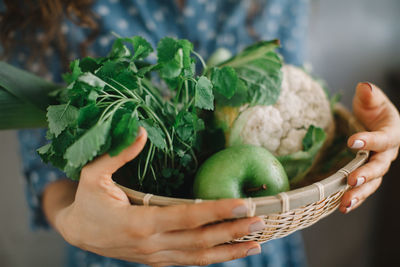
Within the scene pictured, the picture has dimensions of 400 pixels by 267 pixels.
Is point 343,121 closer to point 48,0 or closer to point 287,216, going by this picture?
point 287,216

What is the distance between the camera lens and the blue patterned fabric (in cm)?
86

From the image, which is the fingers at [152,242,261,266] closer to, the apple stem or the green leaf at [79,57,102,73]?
the apple stem

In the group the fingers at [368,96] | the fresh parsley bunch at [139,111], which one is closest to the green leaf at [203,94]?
the fresh parsley bunch at [139,111]

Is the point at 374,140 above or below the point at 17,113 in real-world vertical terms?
below

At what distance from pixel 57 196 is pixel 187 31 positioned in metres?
0.54

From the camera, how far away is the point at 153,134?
0.47 metres

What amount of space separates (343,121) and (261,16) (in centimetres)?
40

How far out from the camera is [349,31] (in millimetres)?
1408

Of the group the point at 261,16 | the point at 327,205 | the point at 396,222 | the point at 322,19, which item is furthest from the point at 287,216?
the point at 396,222

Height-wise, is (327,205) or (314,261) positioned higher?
(327,205)

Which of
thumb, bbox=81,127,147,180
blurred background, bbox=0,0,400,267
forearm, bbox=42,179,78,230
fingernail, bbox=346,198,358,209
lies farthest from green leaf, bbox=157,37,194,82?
blurred background, bbox=0,0,400,267

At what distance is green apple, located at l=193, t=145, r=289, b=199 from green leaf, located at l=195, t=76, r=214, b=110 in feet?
0.30

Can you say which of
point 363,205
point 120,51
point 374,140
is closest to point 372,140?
point 374,140

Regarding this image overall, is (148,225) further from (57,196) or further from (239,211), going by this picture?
(57,196)
